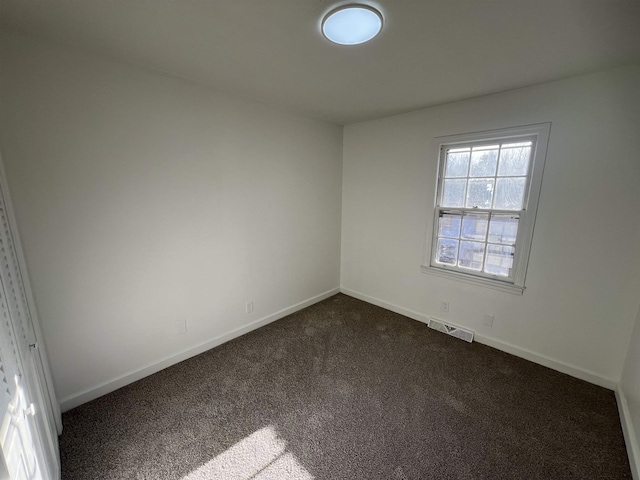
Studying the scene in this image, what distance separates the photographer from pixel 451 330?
2779mm

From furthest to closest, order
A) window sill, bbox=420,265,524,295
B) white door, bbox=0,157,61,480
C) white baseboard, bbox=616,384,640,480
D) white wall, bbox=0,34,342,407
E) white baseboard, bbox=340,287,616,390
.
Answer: window sill, bbox=420,265,524,295 < white baseboard, bbox=340,287,616,390 < white wall, bbox=0,34,342,407 < white baseboard, bbox=616,384,640,480 < white door, bbox=0,157,61,480

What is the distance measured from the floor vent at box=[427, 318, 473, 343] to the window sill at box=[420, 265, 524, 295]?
1.68 ft

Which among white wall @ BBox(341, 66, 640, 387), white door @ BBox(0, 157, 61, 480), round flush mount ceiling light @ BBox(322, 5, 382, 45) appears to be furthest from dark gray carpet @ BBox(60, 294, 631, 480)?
round flush mount ceiling light @ BBox(322, 5, 382, 45)

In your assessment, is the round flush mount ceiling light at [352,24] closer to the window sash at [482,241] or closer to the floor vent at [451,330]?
the window sash at [482,241]

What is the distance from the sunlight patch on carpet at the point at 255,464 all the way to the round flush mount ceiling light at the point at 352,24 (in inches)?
92.3

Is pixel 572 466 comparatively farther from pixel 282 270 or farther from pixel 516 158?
pixel 282 270

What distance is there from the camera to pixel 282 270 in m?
3.04

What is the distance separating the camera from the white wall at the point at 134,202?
1.57 meters

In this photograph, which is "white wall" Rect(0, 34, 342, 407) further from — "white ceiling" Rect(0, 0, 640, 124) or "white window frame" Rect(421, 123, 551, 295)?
"white window frame" Rect(421, 123, 551, 295)

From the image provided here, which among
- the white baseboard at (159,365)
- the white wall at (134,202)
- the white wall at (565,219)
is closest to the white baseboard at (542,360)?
the white wall at (565,219)

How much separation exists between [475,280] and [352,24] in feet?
7.78

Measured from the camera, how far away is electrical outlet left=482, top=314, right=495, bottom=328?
2552 mm

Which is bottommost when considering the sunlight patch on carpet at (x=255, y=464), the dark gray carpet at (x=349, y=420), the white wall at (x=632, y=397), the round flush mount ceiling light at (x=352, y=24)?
the sunlight patch on carpet at (x=255, y=464)

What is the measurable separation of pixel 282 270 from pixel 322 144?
5.20 ft
